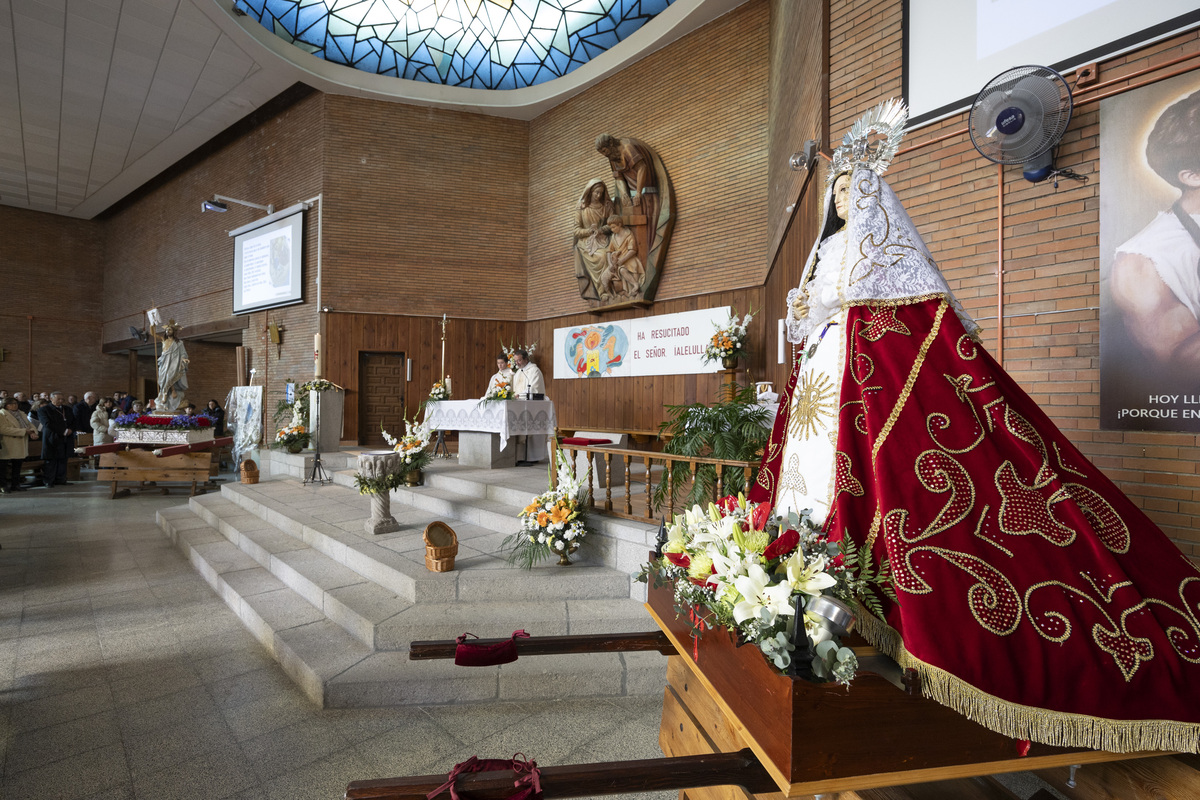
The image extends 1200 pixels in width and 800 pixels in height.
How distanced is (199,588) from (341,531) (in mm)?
1281

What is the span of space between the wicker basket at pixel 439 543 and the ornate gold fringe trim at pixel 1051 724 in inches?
127

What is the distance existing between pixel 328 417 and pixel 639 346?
523 centimetres

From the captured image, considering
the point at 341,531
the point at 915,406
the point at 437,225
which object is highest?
the point at 437,225

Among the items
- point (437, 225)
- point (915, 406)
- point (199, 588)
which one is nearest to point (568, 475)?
point (915, 406)

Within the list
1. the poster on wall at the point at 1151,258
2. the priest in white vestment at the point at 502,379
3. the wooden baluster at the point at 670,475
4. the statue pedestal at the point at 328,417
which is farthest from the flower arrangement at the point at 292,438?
the poster on wall at the point at 1151,258

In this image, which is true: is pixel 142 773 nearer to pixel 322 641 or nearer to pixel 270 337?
pixel 322 641

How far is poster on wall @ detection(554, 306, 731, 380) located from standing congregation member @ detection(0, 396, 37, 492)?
8731 mm

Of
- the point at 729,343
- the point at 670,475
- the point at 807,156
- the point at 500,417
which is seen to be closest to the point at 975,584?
the point at 670,475

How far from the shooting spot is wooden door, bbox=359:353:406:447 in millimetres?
11680

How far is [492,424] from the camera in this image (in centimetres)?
758

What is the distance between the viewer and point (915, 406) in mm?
1725

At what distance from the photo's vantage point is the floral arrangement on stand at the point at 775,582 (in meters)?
1.21

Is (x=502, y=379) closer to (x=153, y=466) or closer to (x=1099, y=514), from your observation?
(x=153, y=466)

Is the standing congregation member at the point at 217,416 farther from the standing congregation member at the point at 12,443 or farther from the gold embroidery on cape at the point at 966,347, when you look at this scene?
the gold embroidery on cape at the point at 966,347
